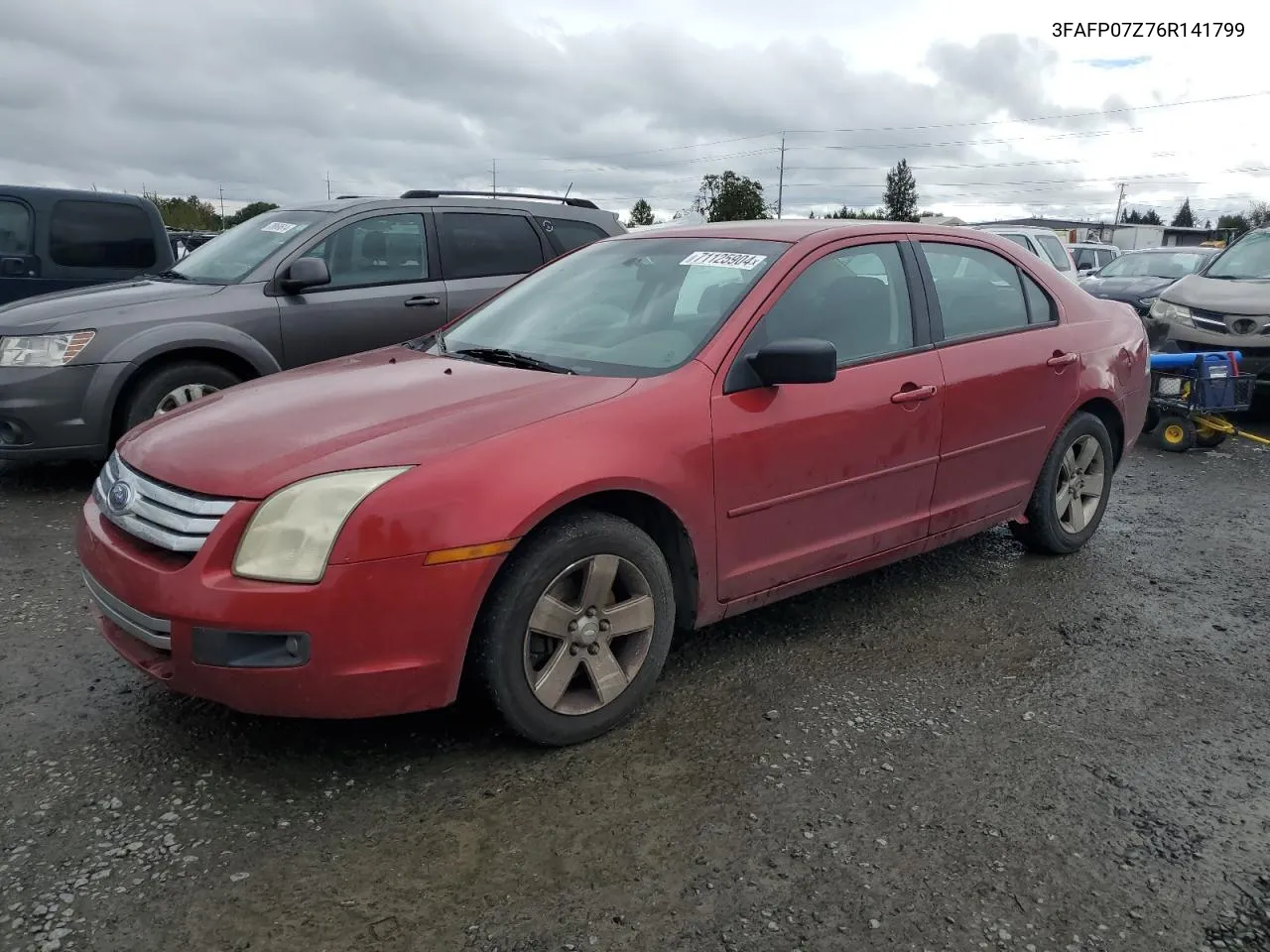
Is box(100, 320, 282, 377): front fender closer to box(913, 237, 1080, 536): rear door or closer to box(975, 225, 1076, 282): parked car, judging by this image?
box(913, 237, 1080, 536): rear door

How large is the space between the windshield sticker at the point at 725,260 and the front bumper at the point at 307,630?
162cm

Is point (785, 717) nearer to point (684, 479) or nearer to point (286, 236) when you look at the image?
point (684, 479)

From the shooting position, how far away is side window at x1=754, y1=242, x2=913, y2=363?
11.9ft

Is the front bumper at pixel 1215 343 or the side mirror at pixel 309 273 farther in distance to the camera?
the front bumper at pixel 1215 343

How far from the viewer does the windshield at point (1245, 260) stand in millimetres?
9227

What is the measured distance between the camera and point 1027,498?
15.3ft

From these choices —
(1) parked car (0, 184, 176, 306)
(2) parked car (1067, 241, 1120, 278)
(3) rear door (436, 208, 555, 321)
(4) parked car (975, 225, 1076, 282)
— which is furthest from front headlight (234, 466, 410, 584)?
(2) parked car (1067, 241, 1120, 278)

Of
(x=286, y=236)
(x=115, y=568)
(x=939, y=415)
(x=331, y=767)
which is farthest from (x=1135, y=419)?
(x=286, y=236)

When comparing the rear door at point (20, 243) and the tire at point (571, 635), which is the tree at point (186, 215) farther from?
the tire at point (571, 635)

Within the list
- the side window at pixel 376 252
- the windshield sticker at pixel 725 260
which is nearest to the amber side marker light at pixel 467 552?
the windshield sticker at pixel 725 260

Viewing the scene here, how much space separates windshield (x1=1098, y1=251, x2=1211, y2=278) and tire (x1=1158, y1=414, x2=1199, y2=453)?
27.7 ft

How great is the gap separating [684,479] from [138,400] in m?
4.00

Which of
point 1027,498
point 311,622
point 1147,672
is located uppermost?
point 311,622

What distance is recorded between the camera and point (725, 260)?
382 cm
